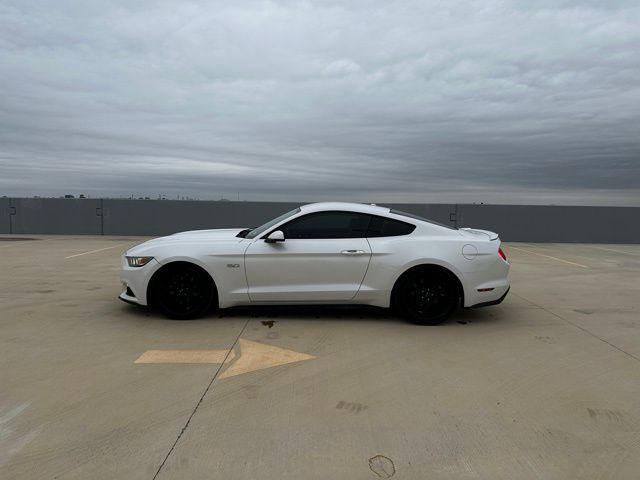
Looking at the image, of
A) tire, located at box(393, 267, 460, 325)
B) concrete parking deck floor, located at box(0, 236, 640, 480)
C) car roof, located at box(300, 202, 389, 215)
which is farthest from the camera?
car roof, located at box(300, 202, 389, 215)

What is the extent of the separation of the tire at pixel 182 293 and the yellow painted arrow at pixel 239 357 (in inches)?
40.3

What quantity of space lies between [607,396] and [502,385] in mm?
736

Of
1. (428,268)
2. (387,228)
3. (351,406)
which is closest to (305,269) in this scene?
(387,228)

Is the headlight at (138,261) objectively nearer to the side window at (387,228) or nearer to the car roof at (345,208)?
the car roof at (345,208)

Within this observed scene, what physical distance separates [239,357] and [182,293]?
1482 mm

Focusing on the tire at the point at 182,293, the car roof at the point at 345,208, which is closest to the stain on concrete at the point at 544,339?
the car roof at the point at 345,208

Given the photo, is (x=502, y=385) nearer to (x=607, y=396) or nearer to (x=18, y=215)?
(x=607, y=396)

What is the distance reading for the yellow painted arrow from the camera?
3.93m

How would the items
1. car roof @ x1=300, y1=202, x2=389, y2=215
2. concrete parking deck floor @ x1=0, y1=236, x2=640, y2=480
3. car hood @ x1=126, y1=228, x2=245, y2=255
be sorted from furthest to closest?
car roof @ x1=300, y1=202, x2=389, y2=215 → car hood @ x1=126, y1=228, x2=245, y2=255 → concrete parking deck floor @ x1=0, y1=236, x2=640, y2=480

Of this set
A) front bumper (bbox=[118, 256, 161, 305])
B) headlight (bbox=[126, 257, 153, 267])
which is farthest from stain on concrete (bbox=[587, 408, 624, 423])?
headlight (bbox=[126, 257, 153, 267])

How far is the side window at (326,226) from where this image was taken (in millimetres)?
5324

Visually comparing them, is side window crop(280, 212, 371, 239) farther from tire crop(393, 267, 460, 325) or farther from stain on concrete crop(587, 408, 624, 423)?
stain on concrete crop(587, 408, 624, 423)

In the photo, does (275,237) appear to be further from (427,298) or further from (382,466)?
(382,466)

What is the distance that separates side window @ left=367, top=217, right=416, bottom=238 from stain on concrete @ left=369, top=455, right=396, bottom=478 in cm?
301
